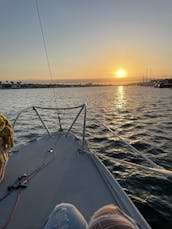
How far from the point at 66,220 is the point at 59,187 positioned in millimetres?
1176

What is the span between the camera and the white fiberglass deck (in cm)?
211

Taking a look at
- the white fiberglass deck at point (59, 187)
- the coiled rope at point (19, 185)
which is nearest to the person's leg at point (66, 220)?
the white fiberglass deck at point (59, 187)

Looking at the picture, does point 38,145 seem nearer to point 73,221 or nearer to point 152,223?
point 152,223

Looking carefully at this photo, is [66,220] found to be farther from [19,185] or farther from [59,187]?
[19,185]

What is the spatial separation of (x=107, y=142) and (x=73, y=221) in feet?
20.5

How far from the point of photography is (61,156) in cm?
371

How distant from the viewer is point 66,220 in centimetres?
147

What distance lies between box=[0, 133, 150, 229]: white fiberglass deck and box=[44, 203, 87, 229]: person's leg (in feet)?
1.62

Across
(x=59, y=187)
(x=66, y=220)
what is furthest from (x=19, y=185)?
(x=66, y=220)

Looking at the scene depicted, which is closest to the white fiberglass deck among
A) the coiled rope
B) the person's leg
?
the coiled rope

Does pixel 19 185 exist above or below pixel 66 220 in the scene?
below

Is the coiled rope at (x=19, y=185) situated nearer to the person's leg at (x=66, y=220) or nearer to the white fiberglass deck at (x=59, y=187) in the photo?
the white fiberglass deck at (x=59, y=187)

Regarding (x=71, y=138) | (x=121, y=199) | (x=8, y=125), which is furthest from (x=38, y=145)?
(x=121, y=199)

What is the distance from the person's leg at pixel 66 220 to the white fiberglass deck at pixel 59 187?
49cm
